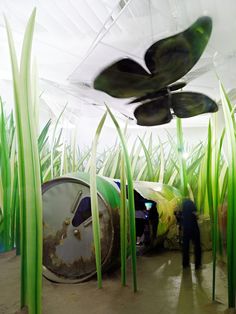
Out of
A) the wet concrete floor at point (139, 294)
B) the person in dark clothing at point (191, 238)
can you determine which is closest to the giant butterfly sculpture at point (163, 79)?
the person in dark clothing at point (191, 238)

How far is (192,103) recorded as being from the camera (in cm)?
57

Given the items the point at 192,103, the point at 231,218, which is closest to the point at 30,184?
the point at 231,218

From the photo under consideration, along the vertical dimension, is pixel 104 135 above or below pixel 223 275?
above

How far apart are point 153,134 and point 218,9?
0.35 metres

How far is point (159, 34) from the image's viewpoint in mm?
472

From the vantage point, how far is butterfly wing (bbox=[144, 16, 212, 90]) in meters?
0.45

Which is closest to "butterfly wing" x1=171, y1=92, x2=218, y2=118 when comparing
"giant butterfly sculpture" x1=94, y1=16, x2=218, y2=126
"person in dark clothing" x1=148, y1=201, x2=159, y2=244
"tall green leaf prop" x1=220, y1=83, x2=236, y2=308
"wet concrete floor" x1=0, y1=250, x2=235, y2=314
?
"giant butterfly sculpture" x1=94, y1=16, x2=218, y2=126

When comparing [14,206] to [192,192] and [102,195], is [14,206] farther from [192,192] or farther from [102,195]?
[192,192]

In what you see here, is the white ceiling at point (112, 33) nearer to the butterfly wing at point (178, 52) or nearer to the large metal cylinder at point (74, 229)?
the butterfly wing at point (178, 52)

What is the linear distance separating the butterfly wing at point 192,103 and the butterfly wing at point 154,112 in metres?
0.02

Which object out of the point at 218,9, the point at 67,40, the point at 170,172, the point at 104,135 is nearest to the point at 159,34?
the point at 218,9

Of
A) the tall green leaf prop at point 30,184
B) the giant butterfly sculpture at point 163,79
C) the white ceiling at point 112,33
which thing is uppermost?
the white ceiling at point 112,33

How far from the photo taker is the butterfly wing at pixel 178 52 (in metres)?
0.45

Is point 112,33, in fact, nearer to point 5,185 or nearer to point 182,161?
point 182,161
